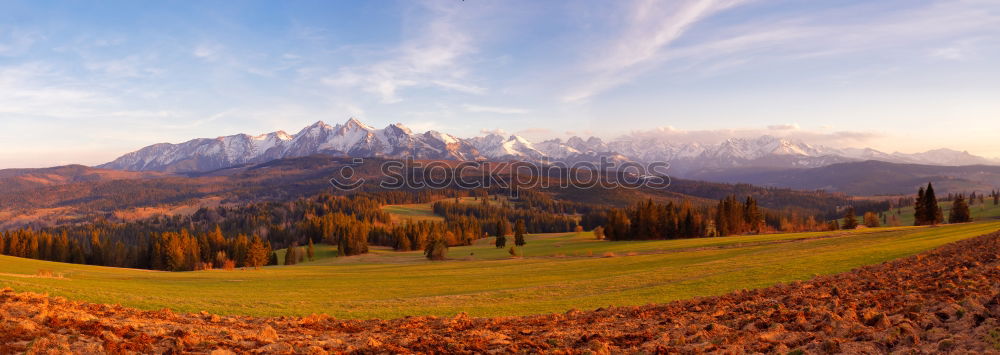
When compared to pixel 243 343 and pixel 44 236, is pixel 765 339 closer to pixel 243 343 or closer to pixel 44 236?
pixel 243 343

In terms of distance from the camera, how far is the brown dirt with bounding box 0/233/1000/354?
9.00 metres

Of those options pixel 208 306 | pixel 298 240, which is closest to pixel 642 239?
pixel 208 306

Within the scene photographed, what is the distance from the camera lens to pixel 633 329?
12477 mm

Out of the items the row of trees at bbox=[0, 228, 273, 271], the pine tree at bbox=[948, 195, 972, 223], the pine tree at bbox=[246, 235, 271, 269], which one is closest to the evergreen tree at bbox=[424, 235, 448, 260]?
the row of trees at bbox=[0, 228, 273, 271]

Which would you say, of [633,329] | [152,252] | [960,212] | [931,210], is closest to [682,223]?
[931,210]

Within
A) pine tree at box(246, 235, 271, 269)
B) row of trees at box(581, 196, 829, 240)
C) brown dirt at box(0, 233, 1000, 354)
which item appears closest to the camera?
brown dirt at box(0, 233, 1000, 354)

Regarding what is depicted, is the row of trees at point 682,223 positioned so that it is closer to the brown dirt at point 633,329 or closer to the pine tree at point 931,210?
the pine tree at point 931,210

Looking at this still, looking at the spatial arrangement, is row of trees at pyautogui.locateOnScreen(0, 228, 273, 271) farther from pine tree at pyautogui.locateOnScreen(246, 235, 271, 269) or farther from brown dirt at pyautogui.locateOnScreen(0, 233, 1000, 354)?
brown dirt at pyautogui.locateOnScreen(0, 233, 1000, 354)

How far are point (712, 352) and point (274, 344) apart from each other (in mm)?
9675

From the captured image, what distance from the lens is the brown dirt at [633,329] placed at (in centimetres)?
900

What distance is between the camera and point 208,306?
22094 millimetres

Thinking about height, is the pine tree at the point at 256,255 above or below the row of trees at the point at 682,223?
below

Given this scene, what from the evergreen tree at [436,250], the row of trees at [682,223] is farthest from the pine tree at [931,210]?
the evergreen tree at [436,250]

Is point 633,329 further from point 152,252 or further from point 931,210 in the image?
point 152,252
